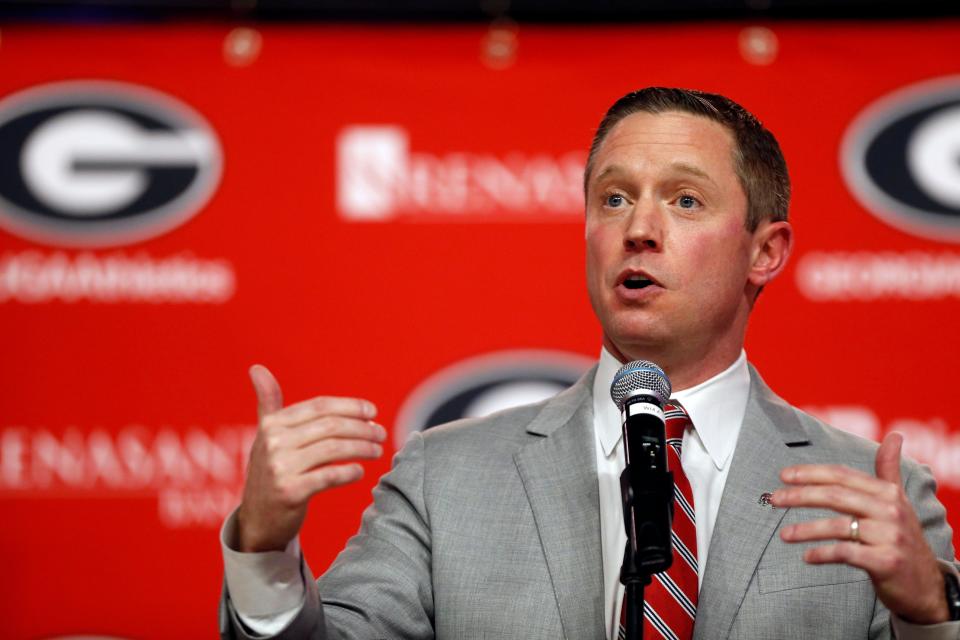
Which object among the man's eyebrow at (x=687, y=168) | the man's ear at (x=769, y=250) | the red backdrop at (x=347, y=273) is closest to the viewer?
the man's eyebrow at (x=687, y=168)

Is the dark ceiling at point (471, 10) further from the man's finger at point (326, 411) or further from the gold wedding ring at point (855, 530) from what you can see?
the gold wedding ring at point (855, 530)

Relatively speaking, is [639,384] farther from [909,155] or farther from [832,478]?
[909,155]

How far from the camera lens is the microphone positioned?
1.40 m

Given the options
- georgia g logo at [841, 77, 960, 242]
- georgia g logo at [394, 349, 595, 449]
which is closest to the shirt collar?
georgia g logo at [394, 349, 595, 449]

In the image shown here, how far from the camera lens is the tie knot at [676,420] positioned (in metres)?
1.99

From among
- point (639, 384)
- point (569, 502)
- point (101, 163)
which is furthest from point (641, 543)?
point (101, 163)

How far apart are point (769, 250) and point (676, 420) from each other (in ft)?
1.55

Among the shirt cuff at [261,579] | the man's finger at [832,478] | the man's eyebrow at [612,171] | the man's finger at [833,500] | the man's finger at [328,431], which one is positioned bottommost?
the shirt cuff at [261,579]

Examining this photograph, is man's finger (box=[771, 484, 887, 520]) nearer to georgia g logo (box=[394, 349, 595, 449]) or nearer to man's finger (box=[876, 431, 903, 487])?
man's finger (box=[876, 431, 903, 487])

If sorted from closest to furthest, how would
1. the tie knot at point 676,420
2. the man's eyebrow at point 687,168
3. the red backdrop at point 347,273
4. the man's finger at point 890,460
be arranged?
the man's finger at point 890,460
the tie knot at point 676,420
the man's eyebrow at point 687,168
the red backdrop at point 347,273

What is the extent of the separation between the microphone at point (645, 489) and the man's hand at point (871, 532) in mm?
163

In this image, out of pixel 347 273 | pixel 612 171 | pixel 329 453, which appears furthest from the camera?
pixel 347 273

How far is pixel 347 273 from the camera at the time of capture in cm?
325

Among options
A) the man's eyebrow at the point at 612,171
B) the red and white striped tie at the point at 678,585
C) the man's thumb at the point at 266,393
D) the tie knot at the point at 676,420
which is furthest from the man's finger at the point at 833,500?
the man's eyebrow at the point at 612,171
